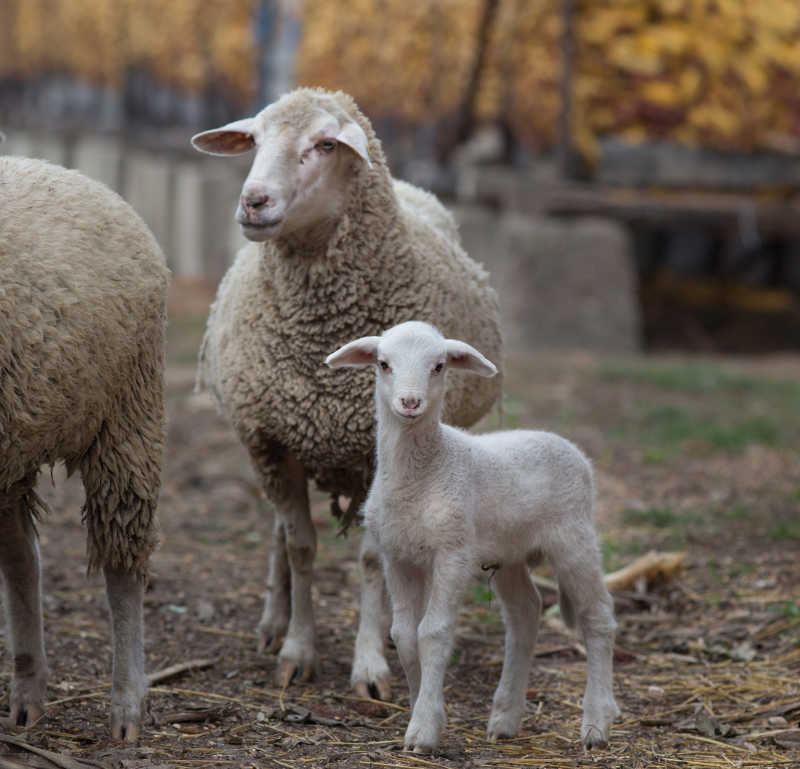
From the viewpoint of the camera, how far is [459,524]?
382 centimetres

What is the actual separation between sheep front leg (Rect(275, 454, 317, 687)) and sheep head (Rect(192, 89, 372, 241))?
90 cm

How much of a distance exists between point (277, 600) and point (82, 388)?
1605 mm

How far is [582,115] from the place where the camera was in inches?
487

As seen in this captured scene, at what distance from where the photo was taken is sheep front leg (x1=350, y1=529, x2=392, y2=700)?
464 cm

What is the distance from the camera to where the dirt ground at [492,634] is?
4.00 metres

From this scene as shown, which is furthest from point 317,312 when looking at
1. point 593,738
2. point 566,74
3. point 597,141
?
point 597,141

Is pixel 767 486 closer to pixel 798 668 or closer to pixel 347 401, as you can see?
pixel 798 668

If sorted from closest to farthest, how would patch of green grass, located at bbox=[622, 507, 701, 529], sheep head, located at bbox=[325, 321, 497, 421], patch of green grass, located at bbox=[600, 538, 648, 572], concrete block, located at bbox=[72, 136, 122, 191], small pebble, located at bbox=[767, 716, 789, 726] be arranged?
sheep head, located at bbox=[325, 321, 497, 421] < small pebble, located at bbox=[767, 716, 789, 726] < patch of green grass, located at bbox=[600, 538, 648, 572] < patch of green grass, located at bbox=[622, 507, 701, 529] < concrete block, located at bbox=[72, 136, 122, 191]

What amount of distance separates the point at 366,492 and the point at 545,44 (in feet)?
28.3

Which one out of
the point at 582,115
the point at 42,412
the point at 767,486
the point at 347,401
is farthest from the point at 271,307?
the point at 582,115

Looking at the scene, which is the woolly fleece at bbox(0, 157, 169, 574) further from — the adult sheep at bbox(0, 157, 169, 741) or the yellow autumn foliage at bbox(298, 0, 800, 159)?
the yellow autumn foliage at bbox(298, 0, 800, 159)

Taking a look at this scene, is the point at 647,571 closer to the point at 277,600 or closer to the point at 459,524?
the point at 277,600

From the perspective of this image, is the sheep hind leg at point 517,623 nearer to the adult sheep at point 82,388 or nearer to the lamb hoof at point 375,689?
the lamb hoof at point 375,689

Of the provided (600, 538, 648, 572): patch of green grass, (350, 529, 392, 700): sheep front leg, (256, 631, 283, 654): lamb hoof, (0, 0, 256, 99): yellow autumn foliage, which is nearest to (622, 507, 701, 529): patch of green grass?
(600, 538, 648, 572): patch of green grass
